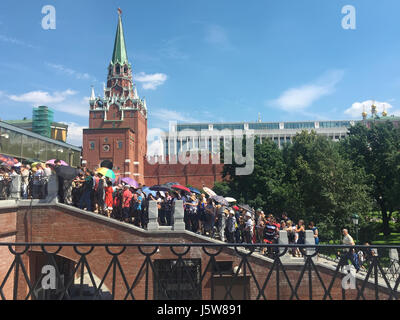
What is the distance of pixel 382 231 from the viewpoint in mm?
31906

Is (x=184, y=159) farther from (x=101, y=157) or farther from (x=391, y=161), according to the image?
(x=391, y=161)

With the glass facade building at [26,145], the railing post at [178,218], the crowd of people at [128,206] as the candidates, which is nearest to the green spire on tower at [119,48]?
the glass facade building at [26,145]

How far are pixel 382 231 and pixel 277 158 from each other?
13.5 m

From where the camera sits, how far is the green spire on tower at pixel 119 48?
224 ft

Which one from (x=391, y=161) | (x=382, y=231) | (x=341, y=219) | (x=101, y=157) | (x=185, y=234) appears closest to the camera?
(x=185, y=234)

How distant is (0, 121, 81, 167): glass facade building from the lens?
2173 cm

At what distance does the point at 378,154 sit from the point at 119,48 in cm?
5942

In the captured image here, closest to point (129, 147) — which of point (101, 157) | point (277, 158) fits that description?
point (101, 157)

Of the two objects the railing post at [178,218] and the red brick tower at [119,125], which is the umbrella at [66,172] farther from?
the red brick tower at [119,125]

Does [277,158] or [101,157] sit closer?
[277,158]

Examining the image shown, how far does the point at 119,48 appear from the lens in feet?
226

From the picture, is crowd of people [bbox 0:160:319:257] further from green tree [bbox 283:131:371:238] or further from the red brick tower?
the red brick tower

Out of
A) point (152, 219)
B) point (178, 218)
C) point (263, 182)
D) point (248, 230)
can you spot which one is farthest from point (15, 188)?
point (263, 182)
